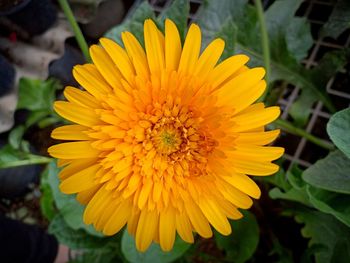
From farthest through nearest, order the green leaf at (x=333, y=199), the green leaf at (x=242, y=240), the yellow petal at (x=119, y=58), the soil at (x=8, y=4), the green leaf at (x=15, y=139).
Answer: the soil at (x=8, y=4) → the green leaf at (x=15, y=139) → the green leaf at (x=242, y=240) → the green leaf at (x=333, y=199) → the yellow petal at (x=119, y=58)

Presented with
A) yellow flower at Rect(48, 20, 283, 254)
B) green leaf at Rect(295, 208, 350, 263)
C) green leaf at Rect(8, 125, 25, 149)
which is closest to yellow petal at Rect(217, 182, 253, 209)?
yellow flower at Rect(48, 20, 283, 254)

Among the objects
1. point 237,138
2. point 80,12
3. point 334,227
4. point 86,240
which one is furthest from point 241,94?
point 80,12

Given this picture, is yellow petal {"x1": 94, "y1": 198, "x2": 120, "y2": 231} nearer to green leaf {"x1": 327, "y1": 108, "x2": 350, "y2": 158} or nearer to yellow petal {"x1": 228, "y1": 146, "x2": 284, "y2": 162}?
yellow petal {"x1": 228, "y1": 146, "x2": 284, "y2": 162}

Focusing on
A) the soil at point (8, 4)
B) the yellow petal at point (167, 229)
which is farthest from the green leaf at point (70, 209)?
the soil at point (8, 4)

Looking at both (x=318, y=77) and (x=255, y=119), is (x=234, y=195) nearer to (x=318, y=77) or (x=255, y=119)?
(x=255, y=119)

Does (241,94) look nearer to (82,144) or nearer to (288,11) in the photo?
(82,144)

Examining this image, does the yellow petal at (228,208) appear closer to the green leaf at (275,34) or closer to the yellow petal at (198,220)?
the yellow petal at (198,220)

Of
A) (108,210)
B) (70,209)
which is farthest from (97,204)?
(70,209)
